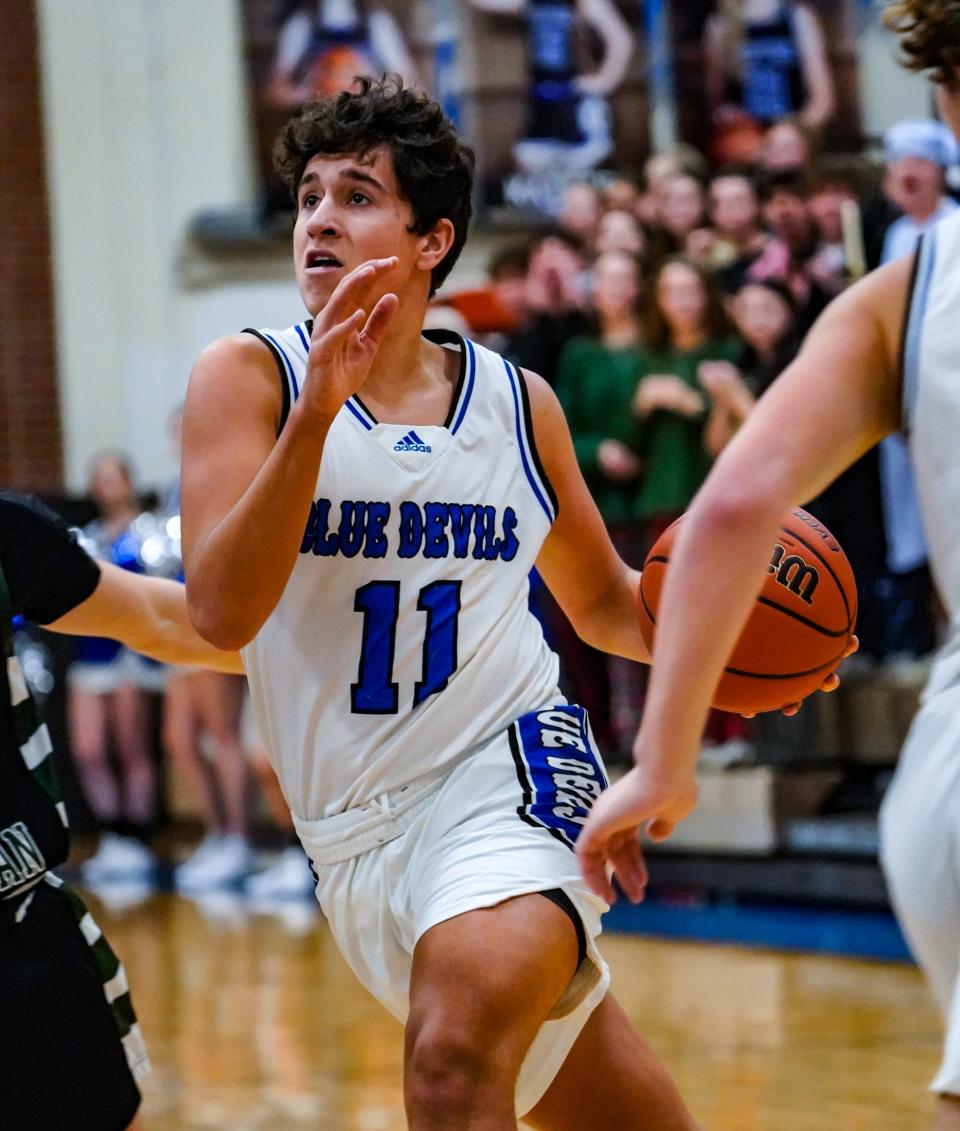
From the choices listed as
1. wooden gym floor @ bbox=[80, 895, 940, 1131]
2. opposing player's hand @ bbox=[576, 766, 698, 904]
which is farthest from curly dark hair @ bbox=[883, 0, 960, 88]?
wooden gym floor @ bbox=[80, 895, 940, 1131]

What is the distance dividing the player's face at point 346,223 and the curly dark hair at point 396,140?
2 cm

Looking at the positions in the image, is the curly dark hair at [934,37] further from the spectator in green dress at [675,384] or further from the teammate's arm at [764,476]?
the spectator in green dress at [675,384]

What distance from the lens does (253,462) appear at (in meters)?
2.94

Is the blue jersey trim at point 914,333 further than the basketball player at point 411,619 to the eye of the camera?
No

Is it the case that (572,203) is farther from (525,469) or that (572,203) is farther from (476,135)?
(525,469)

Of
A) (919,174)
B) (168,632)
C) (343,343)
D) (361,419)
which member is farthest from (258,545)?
(919,174)

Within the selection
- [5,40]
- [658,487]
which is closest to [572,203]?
[658,487]

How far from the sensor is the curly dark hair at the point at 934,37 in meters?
2.08

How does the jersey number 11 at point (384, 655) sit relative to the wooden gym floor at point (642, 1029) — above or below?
above

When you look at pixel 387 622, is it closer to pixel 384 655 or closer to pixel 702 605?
pixel 384 655

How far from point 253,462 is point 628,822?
39.2 inches

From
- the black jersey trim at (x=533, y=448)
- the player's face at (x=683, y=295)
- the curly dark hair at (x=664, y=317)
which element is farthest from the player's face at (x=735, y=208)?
the black jersey trim at (x=533, y=448)

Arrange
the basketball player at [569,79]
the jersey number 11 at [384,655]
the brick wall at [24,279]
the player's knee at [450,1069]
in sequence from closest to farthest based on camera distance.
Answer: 1. the player's knee at [450,1069]
2. the jersey number 11 at [384,655]
3. the basketball player at [569,79]
4. the brick wall at [24,279]

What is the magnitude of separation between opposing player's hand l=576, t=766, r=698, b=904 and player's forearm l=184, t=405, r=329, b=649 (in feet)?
2.35
